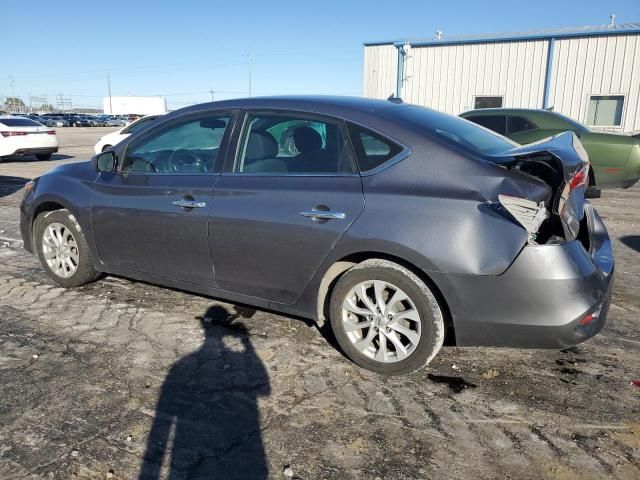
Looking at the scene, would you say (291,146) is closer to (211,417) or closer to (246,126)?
(246,126)

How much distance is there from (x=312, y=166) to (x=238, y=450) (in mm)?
1712

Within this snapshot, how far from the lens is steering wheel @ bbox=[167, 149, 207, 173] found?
3.79m

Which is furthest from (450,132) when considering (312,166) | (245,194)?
(245,194)

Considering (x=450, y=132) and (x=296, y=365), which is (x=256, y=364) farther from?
(x=450, y=132)

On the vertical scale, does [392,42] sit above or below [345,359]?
above

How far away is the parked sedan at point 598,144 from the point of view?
325 inches

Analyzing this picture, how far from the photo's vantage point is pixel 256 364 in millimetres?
3199

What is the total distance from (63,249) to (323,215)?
8.77 ft

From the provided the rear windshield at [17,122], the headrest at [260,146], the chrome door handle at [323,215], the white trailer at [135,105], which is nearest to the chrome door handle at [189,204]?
the headrest at [260,146]

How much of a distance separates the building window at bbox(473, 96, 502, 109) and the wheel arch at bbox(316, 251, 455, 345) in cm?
1732

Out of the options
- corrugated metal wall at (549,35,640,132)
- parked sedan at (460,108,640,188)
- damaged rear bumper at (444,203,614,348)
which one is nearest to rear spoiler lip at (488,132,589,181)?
damaged rear bumper at (444,203,614,348)

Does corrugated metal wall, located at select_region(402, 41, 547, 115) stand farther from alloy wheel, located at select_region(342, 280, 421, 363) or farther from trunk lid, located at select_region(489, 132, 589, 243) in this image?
alloy wheel, located at select_region(342, 280, 421, 363)

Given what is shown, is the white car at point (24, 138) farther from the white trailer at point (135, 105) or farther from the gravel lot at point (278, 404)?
the white trailer at point (135, 105)

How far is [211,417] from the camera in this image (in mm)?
2646
